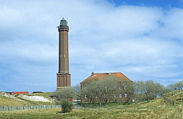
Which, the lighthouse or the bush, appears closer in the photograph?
the bush

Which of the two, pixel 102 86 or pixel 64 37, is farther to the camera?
pixel 64 37

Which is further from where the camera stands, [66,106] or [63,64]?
[63,64]

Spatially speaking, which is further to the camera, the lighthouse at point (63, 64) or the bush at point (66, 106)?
the lighthouse at point (63, 64)

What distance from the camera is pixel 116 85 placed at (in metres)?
89.3

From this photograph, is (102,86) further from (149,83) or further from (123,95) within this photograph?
(149,83)

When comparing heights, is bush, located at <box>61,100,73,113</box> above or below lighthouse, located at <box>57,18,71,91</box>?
below

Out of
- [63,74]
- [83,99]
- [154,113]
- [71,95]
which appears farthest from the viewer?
[63,74]

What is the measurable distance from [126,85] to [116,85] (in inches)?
151

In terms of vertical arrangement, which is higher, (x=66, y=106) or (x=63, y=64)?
(x=63, y=64)

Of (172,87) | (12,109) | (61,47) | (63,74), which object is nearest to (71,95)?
(63,74)

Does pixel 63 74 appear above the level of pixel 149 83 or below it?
above

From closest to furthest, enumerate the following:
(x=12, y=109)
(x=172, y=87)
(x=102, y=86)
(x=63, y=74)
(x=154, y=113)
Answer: (x=154, y=113), (x=12, y=109), (x=102, y=86), (x=172, y=87), (x=63, y=74)

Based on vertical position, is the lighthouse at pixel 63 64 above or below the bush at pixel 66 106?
above

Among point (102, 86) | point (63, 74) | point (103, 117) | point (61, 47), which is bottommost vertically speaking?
point (103, 117)
